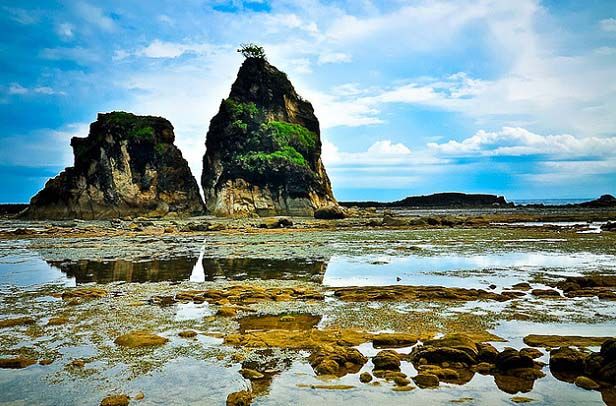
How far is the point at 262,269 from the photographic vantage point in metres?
20.6

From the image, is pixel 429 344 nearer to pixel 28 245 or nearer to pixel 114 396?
pixel 114 396

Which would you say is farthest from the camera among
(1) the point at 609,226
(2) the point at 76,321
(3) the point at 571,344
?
(1) the point at 609,226

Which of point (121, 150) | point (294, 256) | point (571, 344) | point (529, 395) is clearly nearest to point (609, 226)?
point (294, 256)

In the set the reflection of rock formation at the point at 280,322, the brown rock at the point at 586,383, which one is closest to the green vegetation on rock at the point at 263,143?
the reflection of rock formation at the point at 280,322

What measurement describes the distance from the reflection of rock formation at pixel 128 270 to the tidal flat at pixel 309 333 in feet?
0.57

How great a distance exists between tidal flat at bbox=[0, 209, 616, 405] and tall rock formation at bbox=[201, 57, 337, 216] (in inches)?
2114

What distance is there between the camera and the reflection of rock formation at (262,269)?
60.9 feet

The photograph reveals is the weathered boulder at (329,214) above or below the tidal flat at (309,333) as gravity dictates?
above

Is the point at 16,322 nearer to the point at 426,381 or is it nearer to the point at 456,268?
the point at 426,381

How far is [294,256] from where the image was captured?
25375 millimetres

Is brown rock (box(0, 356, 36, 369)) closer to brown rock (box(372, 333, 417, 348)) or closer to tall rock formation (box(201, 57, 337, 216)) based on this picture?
brown rock (box(372, 333, 417, 348))

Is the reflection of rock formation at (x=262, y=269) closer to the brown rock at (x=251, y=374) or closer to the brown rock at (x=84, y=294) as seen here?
the brown rock at (x=84, y=294)

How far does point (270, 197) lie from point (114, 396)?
69670 millimetres

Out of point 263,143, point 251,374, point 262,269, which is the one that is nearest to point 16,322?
point 251,374
